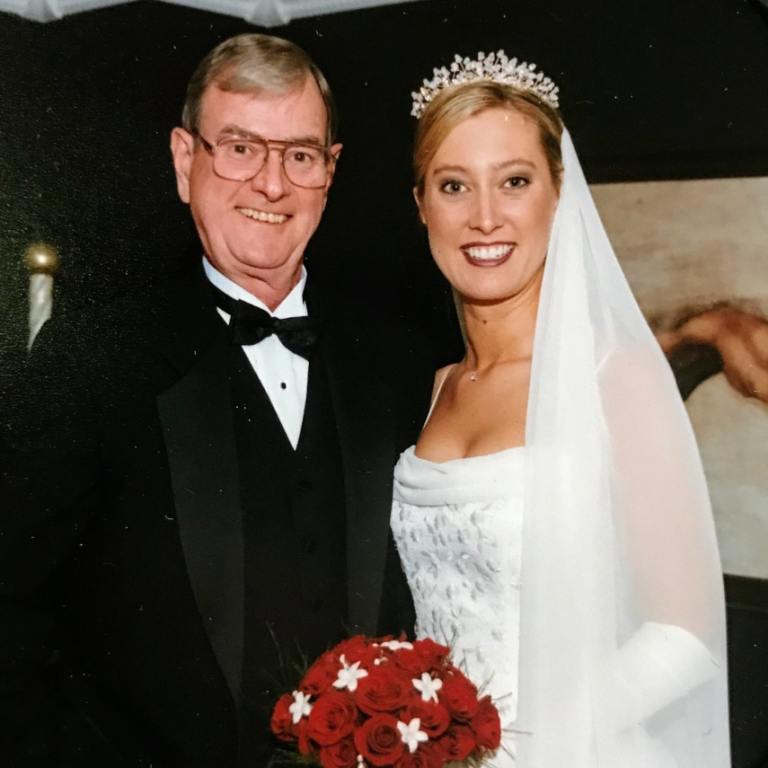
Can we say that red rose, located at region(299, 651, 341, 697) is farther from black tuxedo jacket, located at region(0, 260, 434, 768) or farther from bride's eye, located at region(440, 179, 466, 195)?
bride's eye, located at region(440, 179, 466, 195)

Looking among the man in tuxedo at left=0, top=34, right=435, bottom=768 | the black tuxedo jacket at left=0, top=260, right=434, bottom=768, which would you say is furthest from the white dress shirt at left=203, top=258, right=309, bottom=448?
the black tuxedo jacket at left=0, top=260, right=434, bottom=768

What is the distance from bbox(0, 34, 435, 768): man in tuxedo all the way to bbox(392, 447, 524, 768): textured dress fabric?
72 mm

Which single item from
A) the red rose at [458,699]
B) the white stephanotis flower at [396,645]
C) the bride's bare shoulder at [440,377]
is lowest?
the red rose at [458,699]

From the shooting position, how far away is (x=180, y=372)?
173 centimetres

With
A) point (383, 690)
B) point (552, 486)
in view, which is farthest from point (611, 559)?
point (383, 690)

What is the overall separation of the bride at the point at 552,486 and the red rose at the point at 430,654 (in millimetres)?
176

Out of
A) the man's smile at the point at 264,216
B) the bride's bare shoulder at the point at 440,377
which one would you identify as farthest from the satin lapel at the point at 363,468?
the man's smile at the point at 264,216

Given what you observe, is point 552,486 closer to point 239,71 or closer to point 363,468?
point 363,468

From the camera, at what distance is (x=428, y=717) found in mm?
1366

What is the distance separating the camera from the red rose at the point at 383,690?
1.37 m

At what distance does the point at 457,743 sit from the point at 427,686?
89 mm

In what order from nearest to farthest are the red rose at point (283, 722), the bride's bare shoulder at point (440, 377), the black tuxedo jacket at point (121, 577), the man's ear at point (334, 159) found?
the red rose at point (283, 722) < the black tuxedo jacket at point (121, 577) < the man's ear at point (334, 159) < the bride's bare shoulder at point (440, 377)

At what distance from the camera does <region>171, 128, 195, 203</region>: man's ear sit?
5.82 feet

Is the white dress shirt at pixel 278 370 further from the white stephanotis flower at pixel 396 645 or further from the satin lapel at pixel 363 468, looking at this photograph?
the white stephanotis flower at pixel 396 645
